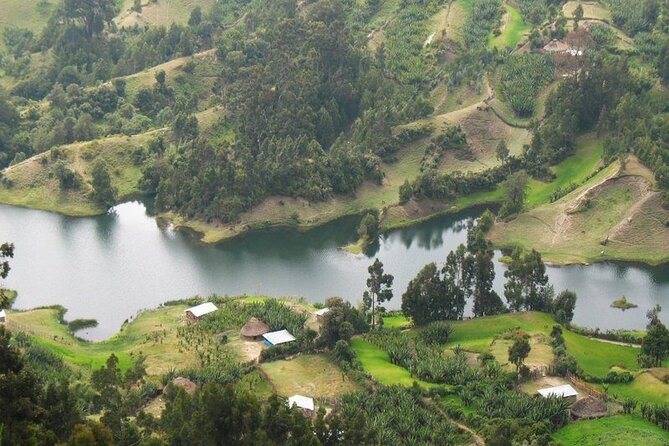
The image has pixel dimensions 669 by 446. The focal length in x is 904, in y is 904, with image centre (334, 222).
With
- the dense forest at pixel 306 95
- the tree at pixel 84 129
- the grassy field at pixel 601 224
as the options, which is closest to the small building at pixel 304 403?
the grassy field at pixel 601 224

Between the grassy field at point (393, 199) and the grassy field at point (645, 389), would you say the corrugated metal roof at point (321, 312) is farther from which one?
the grassy field at point (393, 199)

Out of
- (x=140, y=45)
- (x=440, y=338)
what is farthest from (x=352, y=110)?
(x=440, y=338)

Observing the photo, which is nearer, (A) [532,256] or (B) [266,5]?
(A) [532,256]

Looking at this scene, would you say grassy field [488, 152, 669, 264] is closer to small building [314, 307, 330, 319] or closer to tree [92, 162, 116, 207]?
small building [314, 307, 330, 319]

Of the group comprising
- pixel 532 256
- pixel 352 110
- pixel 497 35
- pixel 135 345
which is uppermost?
pixel 497 35

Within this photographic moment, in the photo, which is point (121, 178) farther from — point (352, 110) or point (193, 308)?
point (193, 308)

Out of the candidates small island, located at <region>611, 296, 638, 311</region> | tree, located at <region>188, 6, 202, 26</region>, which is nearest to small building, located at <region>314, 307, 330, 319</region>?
small island, located at <region>611, 296, 638, 311</region>

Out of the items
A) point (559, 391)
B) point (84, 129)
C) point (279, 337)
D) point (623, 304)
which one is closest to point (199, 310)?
point (279, 337)
